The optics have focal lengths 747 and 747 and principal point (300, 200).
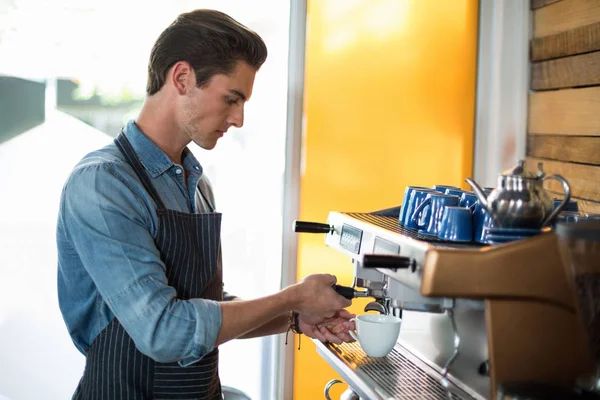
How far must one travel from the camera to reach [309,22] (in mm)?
2887

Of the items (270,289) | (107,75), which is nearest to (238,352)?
(270,289)

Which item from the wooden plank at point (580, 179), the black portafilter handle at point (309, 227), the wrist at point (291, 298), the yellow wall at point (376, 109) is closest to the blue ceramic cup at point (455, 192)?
the black portafilter handle at point (309, 227)

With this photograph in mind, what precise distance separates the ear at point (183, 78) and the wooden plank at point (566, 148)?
4.51ft

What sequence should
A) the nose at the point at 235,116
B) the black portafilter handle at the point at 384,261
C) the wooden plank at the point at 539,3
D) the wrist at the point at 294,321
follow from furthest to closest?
the wooden plank at the point at 539,3 → the wrist at the point at 294,321 → the nose at the point at 235,116 → the black portafilter handle at the point at 384,261

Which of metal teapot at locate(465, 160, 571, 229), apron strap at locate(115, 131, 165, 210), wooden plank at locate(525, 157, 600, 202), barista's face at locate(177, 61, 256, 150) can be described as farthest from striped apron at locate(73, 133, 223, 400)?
wooden plank at locate(525, 157, 600, 202)

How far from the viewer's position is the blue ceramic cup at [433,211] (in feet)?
5.03

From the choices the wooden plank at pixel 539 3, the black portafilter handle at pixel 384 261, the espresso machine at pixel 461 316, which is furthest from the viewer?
the wooden plank at pixel 539 3

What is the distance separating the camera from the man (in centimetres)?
148

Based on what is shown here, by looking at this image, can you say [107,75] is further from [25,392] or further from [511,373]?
[511,373]

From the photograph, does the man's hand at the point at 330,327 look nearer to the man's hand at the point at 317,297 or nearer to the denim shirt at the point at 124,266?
the man's hand at the point at 317,297

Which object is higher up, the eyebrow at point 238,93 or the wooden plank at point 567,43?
the wooden plank at point 567,43

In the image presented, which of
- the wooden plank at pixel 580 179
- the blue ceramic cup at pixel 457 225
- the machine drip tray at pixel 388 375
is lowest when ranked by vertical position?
the machine drip tray at pixel 388 375

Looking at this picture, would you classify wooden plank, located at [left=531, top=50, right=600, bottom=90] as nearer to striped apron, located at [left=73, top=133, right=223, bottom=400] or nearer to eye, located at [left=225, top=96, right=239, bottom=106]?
eye, located at [left=225, top=96, right=239, bottom=106]

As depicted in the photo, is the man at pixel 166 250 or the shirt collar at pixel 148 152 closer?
the man at pixel 166 250
